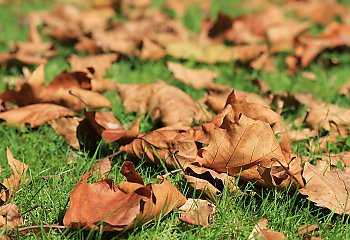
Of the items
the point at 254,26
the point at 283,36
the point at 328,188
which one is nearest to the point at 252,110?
the point at 328,188

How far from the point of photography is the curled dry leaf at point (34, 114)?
237cm

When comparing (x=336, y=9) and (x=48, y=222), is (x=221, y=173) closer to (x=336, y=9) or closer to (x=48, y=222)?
(x=48, y=222)

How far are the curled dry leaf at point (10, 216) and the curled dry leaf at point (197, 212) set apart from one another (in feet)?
1.57

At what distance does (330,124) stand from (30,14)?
2361mm

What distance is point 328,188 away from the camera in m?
1.82

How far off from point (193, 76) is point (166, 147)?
95cm

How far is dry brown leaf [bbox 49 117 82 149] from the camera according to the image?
227cm

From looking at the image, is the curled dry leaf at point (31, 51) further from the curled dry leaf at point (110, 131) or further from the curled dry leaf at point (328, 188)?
the curled dry leaf at point (328, 188)

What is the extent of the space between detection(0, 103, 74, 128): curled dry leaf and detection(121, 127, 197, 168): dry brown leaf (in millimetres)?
387

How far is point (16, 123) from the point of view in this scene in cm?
238

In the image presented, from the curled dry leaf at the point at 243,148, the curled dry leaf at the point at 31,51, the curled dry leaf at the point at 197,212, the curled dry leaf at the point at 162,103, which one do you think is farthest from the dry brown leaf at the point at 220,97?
the curled dry leaf at the point at 31,51

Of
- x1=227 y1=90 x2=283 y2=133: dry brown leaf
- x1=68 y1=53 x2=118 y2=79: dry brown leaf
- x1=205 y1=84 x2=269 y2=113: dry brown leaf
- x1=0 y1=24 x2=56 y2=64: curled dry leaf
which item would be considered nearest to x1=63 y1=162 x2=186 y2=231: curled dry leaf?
x1=227 y1=90 x2=283 y2=133: dry brown leaf

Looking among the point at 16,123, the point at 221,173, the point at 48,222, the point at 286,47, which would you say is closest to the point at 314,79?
the point at 286,47

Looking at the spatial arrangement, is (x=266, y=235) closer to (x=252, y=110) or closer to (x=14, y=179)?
(x=252, y=110)
